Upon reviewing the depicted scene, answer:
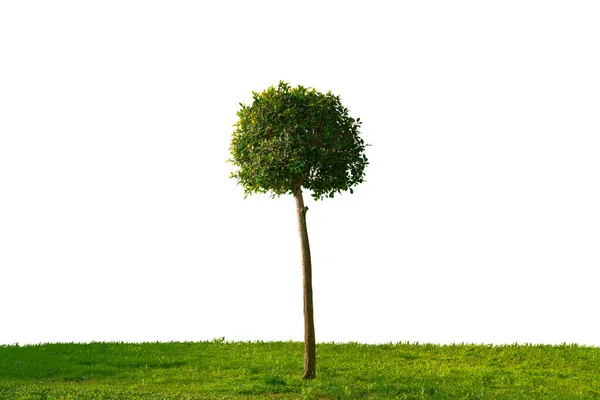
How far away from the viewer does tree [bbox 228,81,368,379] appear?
1653cm

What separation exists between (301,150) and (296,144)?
0.81 feet

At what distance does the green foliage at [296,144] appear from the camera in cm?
1652

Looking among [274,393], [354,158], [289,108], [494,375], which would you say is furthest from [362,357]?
[289,108]

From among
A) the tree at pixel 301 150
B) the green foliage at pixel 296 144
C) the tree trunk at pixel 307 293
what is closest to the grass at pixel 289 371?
the tree trunk at pixel 307 293

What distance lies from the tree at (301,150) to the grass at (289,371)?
1840 mm

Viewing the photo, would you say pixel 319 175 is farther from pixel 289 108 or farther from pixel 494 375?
pixel 494 375

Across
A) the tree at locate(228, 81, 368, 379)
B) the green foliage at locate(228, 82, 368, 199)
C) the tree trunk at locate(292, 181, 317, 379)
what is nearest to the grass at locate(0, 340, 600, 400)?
the tree trunk at locate(292, 181, 317, 379)

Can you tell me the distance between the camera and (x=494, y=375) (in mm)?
18406

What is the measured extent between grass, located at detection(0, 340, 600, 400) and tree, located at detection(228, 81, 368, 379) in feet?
6.04

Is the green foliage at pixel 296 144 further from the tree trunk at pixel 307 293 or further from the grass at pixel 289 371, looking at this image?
the grass at pixel 289 371

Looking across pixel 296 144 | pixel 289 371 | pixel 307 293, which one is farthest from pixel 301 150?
pixel 289 371

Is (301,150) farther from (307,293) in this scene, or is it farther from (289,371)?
(289,371)

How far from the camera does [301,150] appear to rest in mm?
16344

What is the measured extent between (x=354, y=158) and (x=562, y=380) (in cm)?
836
